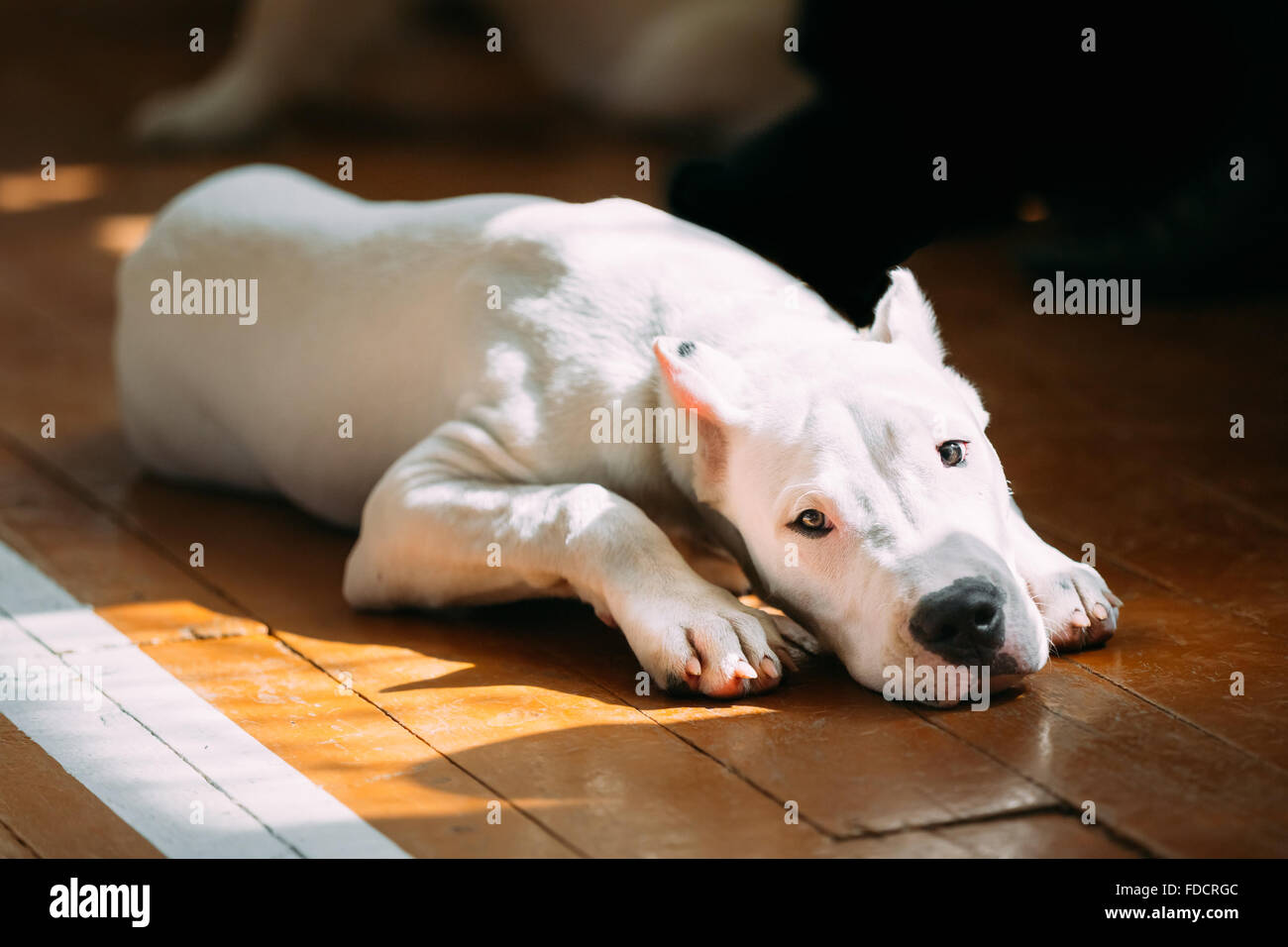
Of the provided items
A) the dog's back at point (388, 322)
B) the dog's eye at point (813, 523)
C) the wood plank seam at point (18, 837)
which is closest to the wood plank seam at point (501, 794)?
the dog's back at point (388, 322)

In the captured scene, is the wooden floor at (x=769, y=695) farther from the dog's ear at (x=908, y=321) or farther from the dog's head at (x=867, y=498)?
the dog's ear at (x=908, y=321)

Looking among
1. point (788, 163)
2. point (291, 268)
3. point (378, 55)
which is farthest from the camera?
point (378, 55)

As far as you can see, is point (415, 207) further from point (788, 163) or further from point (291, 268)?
point (788, 163)

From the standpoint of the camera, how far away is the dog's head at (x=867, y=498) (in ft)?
8.13

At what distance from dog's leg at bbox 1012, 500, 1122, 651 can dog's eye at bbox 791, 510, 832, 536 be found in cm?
38

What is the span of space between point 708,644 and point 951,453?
0.48 metres

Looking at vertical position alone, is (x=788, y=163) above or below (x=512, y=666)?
above

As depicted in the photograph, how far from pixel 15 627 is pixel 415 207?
3.85 ft

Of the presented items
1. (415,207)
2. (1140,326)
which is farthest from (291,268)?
(1140,326)

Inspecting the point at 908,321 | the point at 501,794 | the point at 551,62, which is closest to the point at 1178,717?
the point at 908,321

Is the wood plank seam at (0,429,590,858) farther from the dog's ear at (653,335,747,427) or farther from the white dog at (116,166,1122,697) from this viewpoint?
the dog's ear at (653,335,747,427)

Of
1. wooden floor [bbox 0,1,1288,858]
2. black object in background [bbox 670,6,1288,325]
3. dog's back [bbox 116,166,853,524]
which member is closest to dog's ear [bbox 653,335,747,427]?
dog's back [bbox 116,166,853,524]
